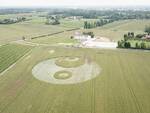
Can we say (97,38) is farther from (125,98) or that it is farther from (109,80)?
(125,98)

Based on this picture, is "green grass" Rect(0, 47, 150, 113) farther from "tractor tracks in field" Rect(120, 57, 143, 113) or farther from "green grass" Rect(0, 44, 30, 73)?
"green grass" Rect(0, 44, 30, 73)

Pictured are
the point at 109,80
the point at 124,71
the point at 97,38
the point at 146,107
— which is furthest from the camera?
the point at 97,38

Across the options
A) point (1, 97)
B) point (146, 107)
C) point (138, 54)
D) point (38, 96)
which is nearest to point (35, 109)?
point (38, 96)

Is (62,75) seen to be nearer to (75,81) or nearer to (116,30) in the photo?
(75,81)

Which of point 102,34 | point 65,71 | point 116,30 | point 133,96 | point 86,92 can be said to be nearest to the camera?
point 133,96

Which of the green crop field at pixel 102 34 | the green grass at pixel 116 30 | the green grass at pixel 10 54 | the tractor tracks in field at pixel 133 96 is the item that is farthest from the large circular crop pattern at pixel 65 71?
the green grass at pixel 116 30

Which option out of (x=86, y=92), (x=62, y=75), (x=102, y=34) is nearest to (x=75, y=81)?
(x=62, y=75)
